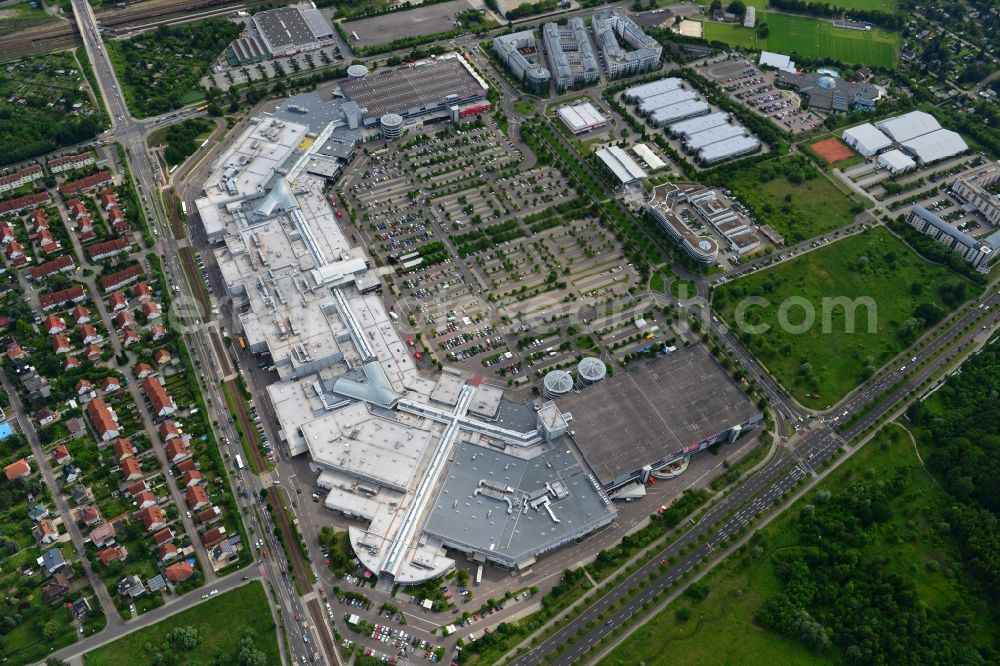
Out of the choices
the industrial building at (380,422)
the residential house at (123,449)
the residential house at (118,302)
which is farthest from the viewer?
the residential house at (118,302)

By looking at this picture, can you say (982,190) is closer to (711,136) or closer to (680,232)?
(711,136)

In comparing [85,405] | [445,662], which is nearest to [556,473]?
[445,662]

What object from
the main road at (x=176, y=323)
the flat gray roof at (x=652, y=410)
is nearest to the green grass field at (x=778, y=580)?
the flat gray roof at (x=652, y=410)

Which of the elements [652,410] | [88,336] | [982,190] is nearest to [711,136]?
[982,190]

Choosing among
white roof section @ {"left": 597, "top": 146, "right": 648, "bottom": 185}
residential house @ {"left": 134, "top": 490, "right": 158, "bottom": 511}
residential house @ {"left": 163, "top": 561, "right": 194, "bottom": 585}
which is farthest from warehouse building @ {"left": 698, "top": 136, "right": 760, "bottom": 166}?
residential house @ {"left": 163, "top": 561, "right": 194, "bottom": 585}

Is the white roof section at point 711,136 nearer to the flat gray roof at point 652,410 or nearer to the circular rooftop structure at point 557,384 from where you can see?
the flat gray roof at point 652,410

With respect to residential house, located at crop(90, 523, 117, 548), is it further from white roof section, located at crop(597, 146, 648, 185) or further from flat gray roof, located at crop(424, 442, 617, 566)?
white roof section, located at crop(597, 146, 648, 185)

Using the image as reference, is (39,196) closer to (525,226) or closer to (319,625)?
(525,226)
